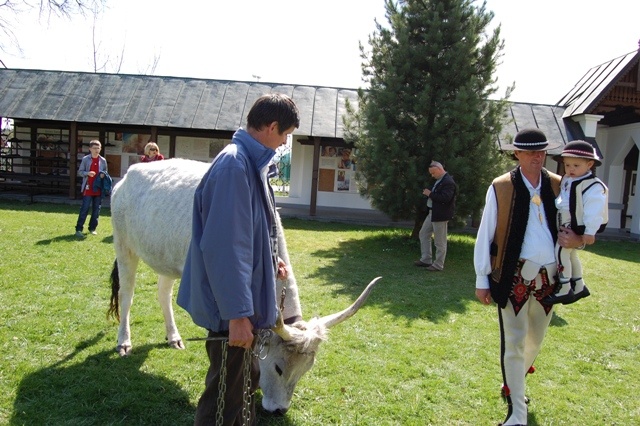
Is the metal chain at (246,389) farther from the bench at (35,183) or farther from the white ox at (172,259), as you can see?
the bench at (35,183)

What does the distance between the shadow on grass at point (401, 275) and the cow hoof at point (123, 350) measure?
10.6 feet

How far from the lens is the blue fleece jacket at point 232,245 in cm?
231

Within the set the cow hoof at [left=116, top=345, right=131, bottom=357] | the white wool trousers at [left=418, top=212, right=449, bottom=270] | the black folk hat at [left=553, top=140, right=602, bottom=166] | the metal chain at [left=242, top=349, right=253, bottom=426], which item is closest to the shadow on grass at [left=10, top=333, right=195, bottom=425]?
the cow hoof at [left=116, top=345, right=131, bottom=357]

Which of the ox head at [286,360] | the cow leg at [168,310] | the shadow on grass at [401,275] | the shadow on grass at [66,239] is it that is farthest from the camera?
the shadow on grass at [66,239]

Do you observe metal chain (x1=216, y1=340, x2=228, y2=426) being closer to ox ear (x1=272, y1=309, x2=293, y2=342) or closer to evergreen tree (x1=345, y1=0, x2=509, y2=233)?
ox ear (x1=272, y1=309, x2=293, y2=342)

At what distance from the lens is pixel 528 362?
3.86m

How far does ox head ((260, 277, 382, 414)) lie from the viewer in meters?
3.26

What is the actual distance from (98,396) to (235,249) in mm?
2382

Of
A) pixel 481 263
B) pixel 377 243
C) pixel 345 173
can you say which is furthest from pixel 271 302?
pixel 345 173

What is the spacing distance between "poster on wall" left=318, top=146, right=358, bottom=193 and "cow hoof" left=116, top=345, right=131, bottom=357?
13.8 m

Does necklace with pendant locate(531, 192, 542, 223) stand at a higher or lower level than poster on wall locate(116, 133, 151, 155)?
lower

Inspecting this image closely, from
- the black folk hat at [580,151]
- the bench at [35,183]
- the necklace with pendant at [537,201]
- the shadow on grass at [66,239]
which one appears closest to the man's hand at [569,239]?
the necklace with pendant at [537,201]

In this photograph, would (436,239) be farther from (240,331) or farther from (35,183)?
(35,183)

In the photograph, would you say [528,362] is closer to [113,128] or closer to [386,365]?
[386,365]
